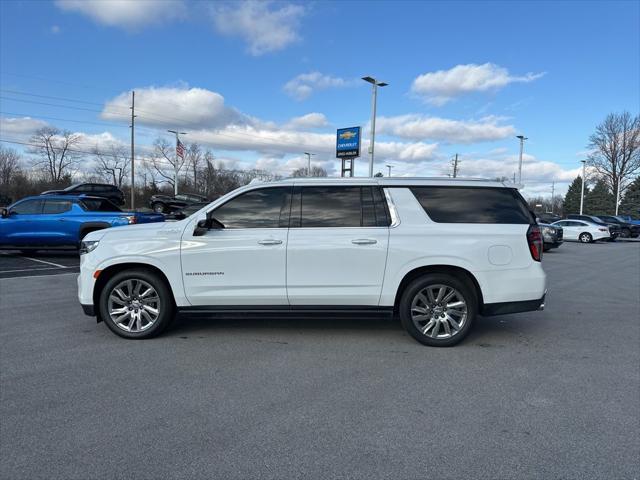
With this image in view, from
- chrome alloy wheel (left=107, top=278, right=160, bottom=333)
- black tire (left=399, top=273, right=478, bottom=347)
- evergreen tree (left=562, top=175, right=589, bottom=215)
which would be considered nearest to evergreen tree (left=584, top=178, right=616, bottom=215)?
evergreen tree (left=562, top=175, right=589, bottom=215)

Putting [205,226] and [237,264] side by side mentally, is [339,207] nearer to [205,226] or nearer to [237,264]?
[237,264]

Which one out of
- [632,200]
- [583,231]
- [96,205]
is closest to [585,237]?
[583,231]

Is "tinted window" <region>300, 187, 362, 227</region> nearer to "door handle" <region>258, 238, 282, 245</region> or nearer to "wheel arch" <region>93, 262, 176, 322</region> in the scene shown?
"door handle" <region>258, 238, 282, 245</region>

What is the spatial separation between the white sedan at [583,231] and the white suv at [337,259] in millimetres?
25194

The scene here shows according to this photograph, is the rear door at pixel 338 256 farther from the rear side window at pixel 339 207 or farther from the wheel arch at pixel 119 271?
the wheel arch at pixel 119 271

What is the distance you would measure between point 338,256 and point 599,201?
321 feet

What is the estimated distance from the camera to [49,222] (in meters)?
12.5

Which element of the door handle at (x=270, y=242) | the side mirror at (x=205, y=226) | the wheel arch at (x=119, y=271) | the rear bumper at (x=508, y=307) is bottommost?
the rear bumper at (x=508, y=307)

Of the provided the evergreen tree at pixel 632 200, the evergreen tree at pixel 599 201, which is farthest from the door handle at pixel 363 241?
the evergreen tree at pixel 599 201

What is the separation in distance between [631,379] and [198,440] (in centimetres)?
396

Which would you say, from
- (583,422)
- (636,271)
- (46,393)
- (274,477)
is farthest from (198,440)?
(636,271)

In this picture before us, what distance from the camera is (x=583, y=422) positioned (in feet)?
11.4

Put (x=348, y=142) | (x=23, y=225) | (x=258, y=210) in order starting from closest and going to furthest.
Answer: (x=258, y=210) < (x=23, y=225) < (x=348, y=142)

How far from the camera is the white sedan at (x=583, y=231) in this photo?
1099 inches
